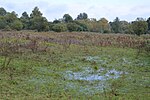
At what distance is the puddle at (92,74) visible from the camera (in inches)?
460

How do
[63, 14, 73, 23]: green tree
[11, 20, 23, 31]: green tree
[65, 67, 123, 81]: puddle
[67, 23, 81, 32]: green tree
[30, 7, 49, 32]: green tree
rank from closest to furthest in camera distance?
[65, 67, 123, 81]: puddle → [30, 7, 49, 32]: green tree → [11, 20, 23, 31]: green tree → [67, 23, 81, 32]: green tree → [63, 14, 73, 23]: green tree

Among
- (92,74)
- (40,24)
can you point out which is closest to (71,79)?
(92,74)

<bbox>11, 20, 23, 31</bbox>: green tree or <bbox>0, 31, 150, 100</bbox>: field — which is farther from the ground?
<bbox>11, 20, 23, 31</bbox>: green tree

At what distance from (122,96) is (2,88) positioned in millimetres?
3642

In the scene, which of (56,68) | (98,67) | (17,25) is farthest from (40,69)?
(17,25)

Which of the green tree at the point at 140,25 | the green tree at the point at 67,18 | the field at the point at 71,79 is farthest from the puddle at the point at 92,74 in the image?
the green tree at the point at 67,18

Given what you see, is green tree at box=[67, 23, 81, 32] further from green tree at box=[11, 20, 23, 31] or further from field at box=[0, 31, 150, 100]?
field at box=[0, 31, 150, 100]

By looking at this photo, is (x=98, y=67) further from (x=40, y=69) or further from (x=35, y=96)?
(x=35, y=96)

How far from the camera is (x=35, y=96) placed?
8.12 metres

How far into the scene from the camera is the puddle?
11.7 m

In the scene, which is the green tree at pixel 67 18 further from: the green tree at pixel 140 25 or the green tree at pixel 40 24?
the green tree at pixel 140 25

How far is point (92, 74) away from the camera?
1253 cm

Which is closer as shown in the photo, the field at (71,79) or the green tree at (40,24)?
the field at (71,79)

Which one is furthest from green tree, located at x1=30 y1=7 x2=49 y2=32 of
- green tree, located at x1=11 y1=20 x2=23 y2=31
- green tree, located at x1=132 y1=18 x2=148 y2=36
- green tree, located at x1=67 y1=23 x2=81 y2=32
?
green tree, located at x1=132 y1=18 x2=148 y2=36
